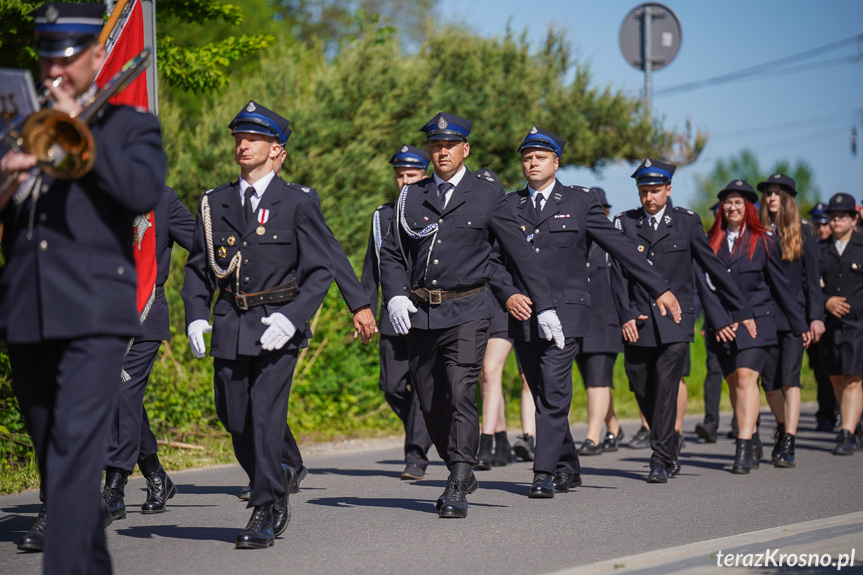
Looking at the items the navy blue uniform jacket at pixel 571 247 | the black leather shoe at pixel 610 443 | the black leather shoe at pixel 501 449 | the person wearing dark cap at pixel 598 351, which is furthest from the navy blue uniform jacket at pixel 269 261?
the black leather shoe at pixel 610 443

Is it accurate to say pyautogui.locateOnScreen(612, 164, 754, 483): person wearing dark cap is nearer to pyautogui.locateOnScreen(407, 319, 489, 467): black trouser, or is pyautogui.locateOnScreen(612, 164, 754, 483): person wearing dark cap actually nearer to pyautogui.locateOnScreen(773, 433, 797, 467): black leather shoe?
pyautogui.locateOnScreen(773, 433, 797, 467): black leather shoe

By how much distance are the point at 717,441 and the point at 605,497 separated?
15.6ft

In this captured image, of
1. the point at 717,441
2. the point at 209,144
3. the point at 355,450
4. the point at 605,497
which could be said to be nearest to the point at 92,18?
the point at 605,497

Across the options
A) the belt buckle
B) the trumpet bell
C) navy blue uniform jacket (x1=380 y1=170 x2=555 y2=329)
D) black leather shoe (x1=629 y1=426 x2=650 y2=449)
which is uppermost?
the trumpet bell

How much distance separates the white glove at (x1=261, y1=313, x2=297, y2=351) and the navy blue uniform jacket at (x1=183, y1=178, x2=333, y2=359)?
0.06 m

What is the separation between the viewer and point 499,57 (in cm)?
1827

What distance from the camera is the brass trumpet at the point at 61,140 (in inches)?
160

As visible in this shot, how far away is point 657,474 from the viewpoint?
8688 millimetres

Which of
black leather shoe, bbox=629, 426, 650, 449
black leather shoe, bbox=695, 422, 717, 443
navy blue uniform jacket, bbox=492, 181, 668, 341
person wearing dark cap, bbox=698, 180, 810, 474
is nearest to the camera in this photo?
navy blue uniform jacket, bbox=492, 181, 668, 341

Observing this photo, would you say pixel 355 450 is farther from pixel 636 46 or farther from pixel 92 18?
pixel 636 46

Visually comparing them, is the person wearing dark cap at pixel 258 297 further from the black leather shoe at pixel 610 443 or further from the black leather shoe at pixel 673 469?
the black leather shoe at pixel 610 443

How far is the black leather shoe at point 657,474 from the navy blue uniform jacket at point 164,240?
Result: 3.76 m

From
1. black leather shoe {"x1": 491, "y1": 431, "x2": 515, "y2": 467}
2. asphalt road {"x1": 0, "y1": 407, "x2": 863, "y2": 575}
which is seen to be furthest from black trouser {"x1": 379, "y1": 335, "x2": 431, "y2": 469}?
black leather shoe {"x1": 491, "y1": 431, "x2": 515, "y2": 467}

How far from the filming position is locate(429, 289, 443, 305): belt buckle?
6934 mm
